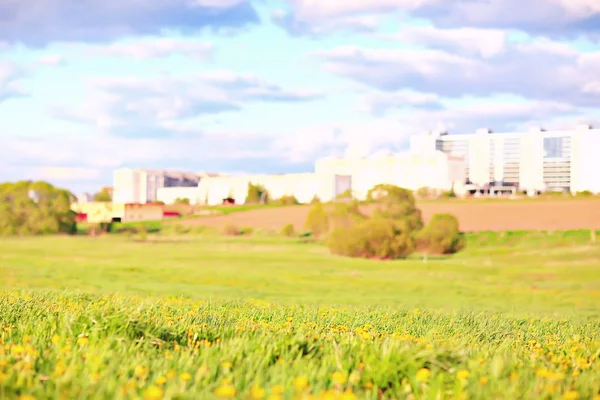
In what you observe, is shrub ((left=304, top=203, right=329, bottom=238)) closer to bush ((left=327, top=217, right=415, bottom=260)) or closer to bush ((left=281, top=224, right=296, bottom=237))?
bush ((left=281, top=224, right=296, bottom=237))

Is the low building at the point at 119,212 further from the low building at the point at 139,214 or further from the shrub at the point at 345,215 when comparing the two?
the shrub at the point at 345,215

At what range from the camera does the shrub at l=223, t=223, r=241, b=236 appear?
128m

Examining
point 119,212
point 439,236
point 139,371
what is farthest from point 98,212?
point 139,371

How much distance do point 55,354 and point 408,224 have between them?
7083 cm

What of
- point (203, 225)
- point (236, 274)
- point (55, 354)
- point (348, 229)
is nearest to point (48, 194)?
point (203, 225)

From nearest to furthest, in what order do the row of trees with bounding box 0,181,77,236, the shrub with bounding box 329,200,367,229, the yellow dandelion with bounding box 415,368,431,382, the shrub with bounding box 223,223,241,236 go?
the yellow dandelion with bounding box 415,368,431,382, the shrub with bounding box 329,200,367,229, the row of trees with bounding box 0,181,77,236, the shrub with bounding box 223,223,241,236

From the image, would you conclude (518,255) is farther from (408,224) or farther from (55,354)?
(55,354)

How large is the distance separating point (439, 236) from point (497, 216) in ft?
127

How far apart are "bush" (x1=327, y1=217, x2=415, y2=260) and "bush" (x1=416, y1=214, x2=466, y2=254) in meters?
3.87

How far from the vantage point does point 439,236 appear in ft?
253

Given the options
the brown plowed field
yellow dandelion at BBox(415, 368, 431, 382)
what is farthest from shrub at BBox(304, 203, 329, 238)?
yellow dandelion at BBox(415, 368, 431, 382)

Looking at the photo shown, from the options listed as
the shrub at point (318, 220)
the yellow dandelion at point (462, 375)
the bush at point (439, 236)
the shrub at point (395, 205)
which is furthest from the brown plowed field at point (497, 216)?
the yellow dandelion at point (462, 375)

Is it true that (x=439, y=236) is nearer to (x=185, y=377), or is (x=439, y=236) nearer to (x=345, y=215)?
(x=345, y=215)

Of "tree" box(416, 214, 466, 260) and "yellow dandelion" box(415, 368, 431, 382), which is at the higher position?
"yellow dandelion" box(415, 368, 431, 382)
